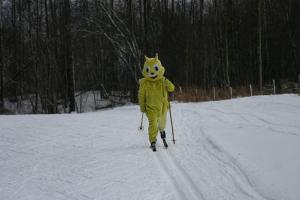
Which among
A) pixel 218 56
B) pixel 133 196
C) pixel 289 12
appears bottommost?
pixel 133 196

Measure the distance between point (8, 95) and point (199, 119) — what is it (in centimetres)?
3393

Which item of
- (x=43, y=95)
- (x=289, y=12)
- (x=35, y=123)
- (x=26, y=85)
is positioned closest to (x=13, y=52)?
(x=26, y=85)

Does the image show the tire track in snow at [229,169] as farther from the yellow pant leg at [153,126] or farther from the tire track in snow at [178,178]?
the yellow pant leg at [153,126]

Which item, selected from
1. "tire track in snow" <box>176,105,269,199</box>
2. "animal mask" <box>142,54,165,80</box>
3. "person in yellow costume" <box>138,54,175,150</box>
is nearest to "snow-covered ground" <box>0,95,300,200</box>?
"tire track in snow" <box>176,105,269,199</box>

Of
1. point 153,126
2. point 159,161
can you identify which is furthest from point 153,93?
point 159,161

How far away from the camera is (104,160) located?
24.6ft

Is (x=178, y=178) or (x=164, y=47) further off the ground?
(x=164, y=47)

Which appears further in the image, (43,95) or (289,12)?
(289,12)

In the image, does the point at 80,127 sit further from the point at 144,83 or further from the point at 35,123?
the point at 144,83

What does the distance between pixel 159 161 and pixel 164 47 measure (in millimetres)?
34044

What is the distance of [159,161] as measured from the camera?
7.30 meters

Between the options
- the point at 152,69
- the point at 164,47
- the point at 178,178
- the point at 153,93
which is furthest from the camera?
the point at 164,47

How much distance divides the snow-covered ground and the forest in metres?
19.5

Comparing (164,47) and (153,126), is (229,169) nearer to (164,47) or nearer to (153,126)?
(153,126)
